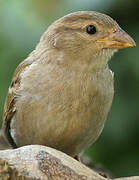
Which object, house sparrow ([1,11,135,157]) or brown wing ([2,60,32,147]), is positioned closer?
house sparrow ([1,11,135,157])

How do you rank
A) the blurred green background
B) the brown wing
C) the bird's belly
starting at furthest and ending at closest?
the blurred green background
the brown wing
the bird's belly

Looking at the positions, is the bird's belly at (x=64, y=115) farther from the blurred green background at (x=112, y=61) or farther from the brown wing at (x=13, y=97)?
the blurred green background at (x=112, y=61)

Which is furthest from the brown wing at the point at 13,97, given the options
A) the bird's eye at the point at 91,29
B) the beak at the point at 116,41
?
the beak at the point at 116,41

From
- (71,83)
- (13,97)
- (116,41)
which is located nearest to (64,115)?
(71,83)

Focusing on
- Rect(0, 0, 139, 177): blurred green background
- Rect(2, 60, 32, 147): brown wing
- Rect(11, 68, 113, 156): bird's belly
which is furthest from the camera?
Rect(0, 0, 139, 177): blurred green background

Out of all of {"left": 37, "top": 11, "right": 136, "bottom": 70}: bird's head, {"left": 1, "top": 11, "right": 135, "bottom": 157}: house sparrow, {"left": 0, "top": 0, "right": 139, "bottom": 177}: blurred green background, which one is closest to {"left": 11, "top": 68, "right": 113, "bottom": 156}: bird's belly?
{"left": 1, "top": 11, "right": 135, "bottom": 157}: house sparrow

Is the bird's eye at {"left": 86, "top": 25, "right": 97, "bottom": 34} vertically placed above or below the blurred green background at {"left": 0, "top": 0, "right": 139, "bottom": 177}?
above

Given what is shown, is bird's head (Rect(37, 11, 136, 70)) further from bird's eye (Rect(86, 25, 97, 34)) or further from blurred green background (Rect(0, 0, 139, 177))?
blurred green background (Rect(0, 0, 139, 177))

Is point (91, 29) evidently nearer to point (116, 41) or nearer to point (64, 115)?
point (116, 41)
